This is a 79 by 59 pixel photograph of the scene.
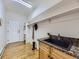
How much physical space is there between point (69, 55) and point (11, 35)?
532 cm

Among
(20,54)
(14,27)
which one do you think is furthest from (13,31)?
(20,54)

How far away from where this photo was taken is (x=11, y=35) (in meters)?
5.57

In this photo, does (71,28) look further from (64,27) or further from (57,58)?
(57,58)

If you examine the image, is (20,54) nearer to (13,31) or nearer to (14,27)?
(13,31)

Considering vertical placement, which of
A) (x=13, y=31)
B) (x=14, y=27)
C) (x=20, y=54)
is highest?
(x=14, y=27)

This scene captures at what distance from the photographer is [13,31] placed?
5.72 meters

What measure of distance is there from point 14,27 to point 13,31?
1.18ft

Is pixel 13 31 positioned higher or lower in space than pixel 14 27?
Result: lower

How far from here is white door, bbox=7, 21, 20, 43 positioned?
546 centimetres

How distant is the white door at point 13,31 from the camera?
215 inches

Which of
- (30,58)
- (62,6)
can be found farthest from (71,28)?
(30,58)

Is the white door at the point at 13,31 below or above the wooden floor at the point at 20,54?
above

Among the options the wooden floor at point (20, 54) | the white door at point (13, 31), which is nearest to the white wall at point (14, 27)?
the white door at point (13, 31)

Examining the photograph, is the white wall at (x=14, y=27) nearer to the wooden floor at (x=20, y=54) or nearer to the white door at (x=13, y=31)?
the white door at (x=13, y=31)
